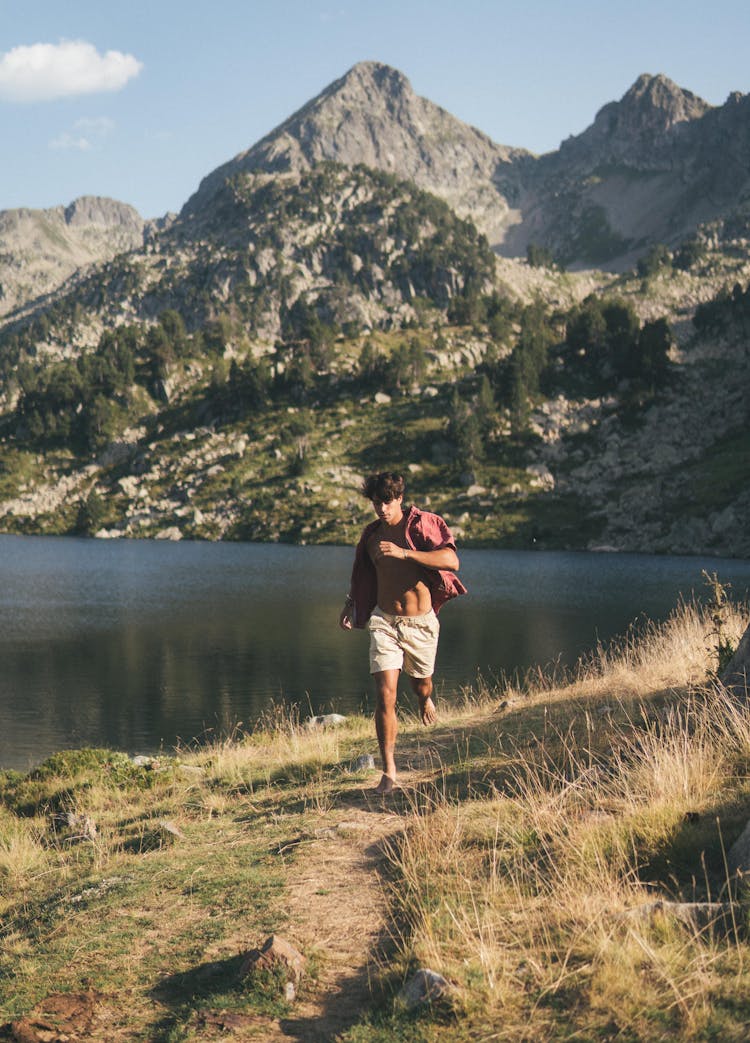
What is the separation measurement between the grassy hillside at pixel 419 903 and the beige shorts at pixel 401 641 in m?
1.85

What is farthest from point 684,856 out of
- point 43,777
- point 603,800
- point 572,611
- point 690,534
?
point 690,534

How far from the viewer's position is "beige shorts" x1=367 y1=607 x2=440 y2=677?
11.7 m

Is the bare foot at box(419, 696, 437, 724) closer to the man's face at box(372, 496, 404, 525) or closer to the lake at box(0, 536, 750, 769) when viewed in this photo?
the man's face at box(372, 496, 404, 525)

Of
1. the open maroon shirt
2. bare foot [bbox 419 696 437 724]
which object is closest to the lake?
bare foot [bbox 419 696 437 724]

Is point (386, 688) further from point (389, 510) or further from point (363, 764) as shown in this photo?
point (363, 764)

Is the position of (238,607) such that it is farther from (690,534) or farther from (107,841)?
(690,534)

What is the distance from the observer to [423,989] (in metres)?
6.21

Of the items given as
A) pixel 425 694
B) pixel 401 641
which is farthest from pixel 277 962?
pixel 425 694

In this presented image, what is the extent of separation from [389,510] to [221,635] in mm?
40455

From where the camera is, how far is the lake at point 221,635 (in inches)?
1273

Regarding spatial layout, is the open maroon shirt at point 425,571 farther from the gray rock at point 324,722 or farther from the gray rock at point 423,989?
the gray rock at point 324,722

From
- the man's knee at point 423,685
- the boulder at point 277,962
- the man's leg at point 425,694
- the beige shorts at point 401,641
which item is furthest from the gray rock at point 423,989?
the man's knee at point 423,685

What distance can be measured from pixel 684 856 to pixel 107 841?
850 centimetres

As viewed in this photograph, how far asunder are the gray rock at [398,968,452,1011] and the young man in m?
5.29
